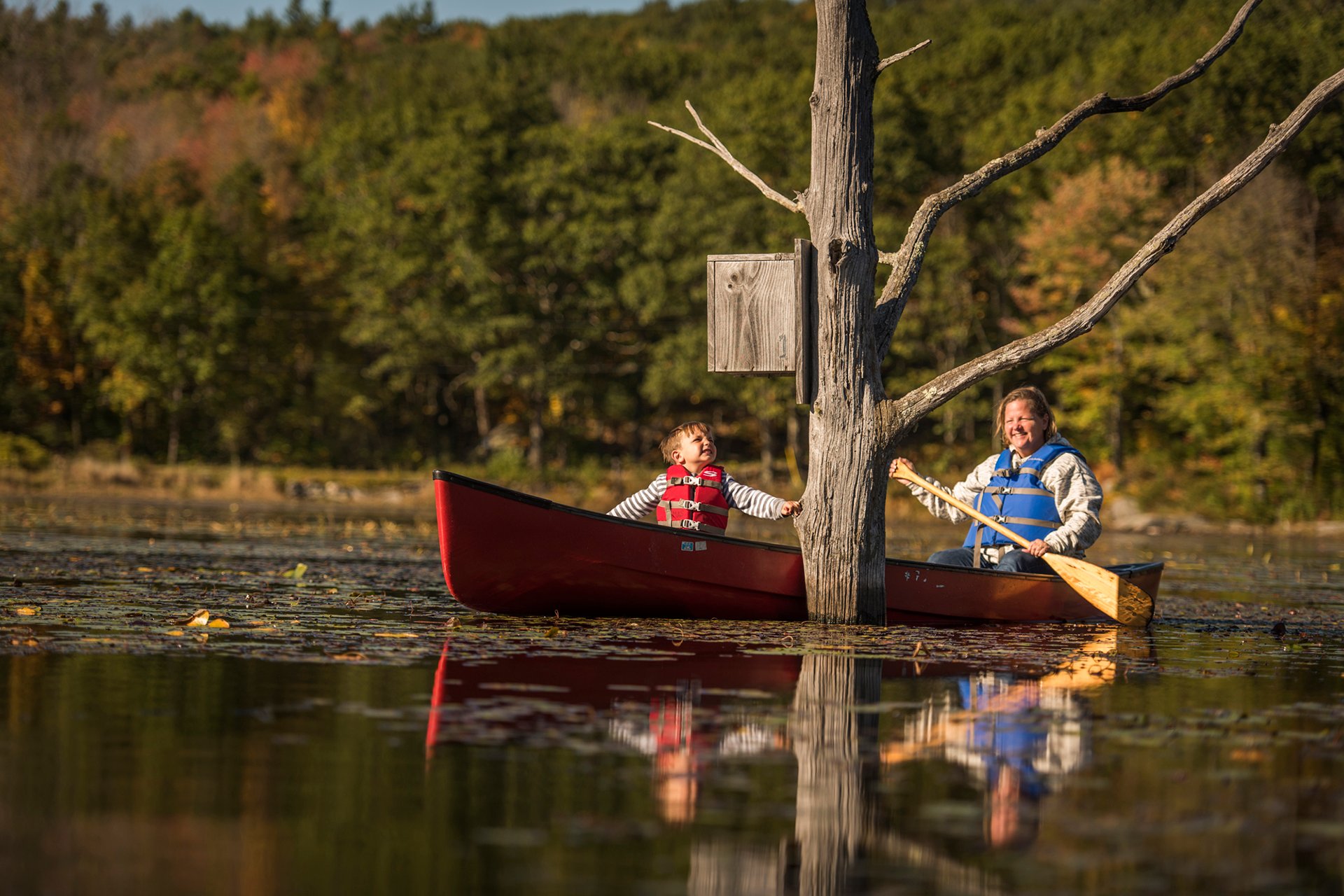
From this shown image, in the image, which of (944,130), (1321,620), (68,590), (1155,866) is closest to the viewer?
(1155,866)

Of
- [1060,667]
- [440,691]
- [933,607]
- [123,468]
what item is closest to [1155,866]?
[440,691]

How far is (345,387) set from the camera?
46.8 m

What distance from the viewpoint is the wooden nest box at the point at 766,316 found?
9.42 meters

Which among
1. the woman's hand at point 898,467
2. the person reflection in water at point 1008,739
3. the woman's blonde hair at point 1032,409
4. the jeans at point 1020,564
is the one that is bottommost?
the person reflection in water at point 1008,739

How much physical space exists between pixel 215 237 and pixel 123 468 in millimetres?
10028

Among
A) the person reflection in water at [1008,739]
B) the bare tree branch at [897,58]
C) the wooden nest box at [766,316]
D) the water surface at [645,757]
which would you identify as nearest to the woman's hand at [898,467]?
the wooden nest box at [766,316]

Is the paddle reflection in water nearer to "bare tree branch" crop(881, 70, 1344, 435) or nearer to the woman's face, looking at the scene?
"bare tree branch" crop(881, 70, 1344, 435)

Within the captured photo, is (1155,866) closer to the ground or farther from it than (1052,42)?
closer to the ground

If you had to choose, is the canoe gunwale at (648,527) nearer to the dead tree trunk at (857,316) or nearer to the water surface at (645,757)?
the dead tree trunk at (857,316)

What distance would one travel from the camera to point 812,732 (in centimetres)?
543

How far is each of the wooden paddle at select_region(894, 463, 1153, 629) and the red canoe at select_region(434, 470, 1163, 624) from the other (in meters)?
0.16

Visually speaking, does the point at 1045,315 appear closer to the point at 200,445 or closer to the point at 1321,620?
the point at 200,445

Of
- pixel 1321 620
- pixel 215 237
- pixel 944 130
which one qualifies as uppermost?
pixel 944 130

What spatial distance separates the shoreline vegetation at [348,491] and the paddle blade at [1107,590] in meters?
20.3
